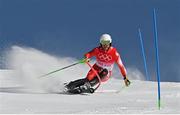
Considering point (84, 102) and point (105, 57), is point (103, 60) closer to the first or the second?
point (105, 57)

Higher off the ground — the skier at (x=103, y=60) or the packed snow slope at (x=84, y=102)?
the skier at (x=103, y=60)

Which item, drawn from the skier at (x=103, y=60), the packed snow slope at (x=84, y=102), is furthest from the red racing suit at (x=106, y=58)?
the packed snow slope at (x=84, y=102)

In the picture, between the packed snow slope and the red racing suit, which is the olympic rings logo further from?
the packed snow slope

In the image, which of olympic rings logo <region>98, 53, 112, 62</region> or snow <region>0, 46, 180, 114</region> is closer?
snow <region>0, 46, 180, 114</region>

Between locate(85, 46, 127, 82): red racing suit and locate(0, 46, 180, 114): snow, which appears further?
locate(85, 46, 127, 82): red racing suit

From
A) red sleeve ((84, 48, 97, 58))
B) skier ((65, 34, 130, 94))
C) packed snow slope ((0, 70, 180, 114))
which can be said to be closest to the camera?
packed snow slope ((0, 70, 180, 114))

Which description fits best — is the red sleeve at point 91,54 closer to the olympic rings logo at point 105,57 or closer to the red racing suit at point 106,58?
the red racing suit at point 106,58

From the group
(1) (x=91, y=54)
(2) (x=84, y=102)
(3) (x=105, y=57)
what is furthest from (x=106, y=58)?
(2) (x=84, y=102)

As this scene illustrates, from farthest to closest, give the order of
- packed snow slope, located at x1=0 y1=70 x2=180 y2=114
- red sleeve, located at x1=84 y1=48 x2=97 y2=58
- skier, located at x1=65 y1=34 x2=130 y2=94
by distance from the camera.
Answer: red sleeve, located at x1=84 y1=48 x2=97 y2=58
skier, located at x1=65 y1=34 x2=130 y2=94
packed snow slope, located at x1=0 y1=70 x2=180 y2=114

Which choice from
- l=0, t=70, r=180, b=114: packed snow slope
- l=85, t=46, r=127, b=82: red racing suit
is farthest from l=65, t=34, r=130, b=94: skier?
l=0, t=70, r=180, b=114: packed snow slope

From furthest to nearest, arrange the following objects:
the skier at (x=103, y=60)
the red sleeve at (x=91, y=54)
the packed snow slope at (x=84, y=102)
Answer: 1. the red sleeve at (x=91, y=54)
2. the skier at (x=103, y=60)
3. the packed snow slope at (x=84, y=102)

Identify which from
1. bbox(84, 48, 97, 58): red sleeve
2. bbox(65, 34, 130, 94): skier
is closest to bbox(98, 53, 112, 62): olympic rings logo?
bbox(65, 34, 130, 94): skier

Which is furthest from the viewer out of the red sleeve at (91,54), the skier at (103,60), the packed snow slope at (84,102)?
the red sleeve at (91,54)

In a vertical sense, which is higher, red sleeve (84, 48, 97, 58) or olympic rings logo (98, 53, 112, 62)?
red sleeve (84, 48, 97, 58)
